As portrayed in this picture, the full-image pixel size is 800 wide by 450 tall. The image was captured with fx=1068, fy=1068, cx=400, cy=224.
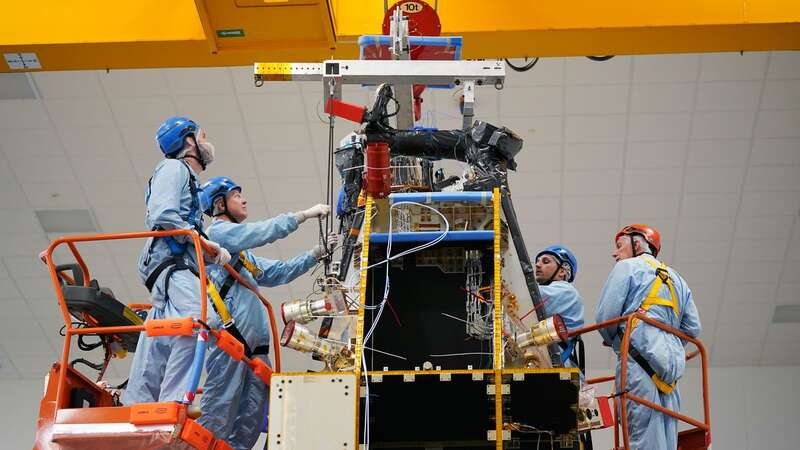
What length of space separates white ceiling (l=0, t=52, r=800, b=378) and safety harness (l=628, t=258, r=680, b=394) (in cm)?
457

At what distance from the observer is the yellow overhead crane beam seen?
8.45 m

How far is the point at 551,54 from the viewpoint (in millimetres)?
8938

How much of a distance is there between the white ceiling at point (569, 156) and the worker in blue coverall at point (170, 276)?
5117 mm

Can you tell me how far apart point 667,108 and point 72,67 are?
5.67 meters

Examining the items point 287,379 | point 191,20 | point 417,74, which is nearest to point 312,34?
point 191,20

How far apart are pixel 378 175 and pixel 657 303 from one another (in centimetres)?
183

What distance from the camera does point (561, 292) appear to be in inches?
259

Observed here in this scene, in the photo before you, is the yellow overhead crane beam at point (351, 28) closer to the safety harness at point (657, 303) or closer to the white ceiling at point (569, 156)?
the white ceiling at point (569, 156)

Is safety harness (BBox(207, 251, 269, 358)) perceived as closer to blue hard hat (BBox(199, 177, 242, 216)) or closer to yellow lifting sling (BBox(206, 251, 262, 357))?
yellow lifting sling (BBox(206, 251, 262, 357))

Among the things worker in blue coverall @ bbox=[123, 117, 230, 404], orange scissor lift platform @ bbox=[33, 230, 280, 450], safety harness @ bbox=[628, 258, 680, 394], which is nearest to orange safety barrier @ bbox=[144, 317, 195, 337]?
orange scissor lift platform @ bbox=[33, 230, 280, 450]

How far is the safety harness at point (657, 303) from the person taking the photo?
5887 mm

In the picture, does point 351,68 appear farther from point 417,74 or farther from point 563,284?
point 563,284

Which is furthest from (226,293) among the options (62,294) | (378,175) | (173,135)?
(378,175)

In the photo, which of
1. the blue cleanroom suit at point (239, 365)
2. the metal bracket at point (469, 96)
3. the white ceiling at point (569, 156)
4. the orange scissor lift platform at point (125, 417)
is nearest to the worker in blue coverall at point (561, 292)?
the metal bracket at point (469, 96)
